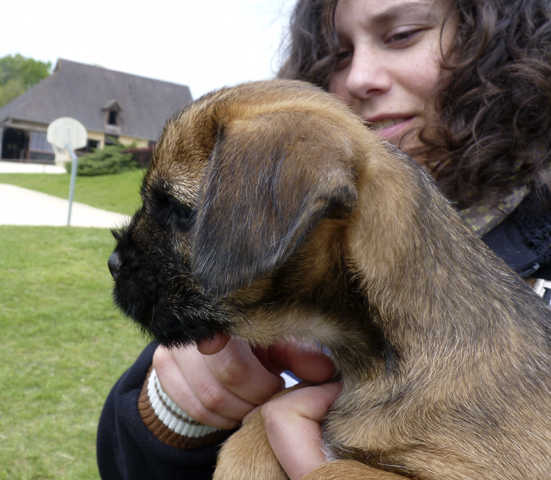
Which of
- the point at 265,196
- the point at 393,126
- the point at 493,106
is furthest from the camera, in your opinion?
the point at 393,126

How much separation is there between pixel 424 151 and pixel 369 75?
1.60 ft

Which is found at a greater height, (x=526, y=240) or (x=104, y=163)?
(x=526, y=240)

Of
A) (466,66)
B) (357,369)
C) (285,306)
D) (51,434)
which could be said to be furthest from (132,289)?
(51,434)

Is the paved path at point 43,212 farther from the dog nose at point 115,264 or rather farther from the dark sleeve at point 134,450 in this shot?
the dog nose at point 115,264

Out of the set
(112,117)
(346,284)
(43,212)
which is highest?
(346,284)

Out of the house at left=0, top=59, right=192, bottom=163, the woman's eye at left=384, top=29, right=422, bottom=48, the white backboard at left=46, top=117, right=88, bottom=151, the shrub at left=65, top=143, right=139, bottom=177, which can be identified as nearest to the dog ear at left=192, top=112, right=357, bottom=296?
the woman's eye at left=384, top=29, right=422, bottom=48

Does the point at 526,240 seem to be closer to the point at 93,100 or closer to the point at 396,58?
the point at 396,58

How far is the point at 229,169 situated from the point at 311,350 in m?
0.92

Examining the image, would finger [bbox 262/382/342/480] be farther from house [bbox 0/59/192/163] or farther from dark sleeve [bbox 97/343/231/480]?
house [bbox 0/59/192/163]

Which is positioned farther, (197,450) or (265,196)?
(197,450)

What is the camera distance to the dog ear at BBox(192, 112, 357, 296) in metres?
1.43

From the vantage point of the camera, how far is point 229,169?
1549 mm

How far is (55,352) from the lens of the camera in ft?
23.3

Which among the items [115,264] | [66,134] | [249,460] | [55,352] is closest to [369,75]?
[115,264]
